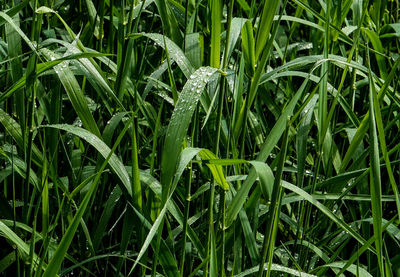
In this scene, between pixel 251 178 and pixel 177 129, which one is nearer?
pixel 177 129

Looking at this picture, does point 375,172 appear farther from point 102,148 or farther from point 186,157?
point 102,148

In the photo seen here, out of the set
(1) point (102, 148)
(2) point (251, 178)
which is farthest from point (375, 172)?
(1) point (102, 148)

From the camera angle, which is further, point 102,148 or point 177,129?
point 102,148

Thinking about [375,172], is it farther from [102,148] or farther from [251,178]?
[102,148]

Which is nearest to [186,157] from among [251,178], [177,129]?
[177,129]

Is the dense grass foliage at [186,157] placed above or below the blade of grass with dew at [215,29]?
below

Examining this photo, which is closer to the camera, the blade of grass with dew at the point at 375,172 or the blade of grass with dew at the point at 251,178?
the blade of grass with dew at the point at 375,172

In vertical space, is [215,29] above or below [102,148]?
above

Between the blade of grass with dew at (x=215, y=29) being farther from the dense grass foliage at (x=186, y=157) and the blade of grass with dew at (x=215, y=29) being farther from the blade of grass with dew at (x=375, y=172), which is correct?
the blade of grass with dew at (x=375, y=172)

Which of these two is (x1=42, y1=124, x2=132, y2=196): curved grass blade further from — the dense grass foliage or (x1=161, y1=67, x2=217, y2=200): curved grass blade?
(x1=161, y1=67, x2=217, y2=200): curved grass blade

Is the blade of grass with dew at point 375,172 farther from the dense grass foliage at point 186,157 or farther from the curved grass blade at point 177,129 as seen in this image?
the curved grass blade at point 177,129

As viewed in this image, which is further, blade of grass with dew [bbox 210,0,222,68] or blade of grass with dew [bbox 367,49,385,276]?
blade of grass with dew [bbox 210,0,222,68]

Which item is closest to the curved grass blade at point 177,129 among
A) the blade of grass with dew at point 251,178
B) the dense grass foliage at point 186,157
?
the dense grass foliage at point 186,157

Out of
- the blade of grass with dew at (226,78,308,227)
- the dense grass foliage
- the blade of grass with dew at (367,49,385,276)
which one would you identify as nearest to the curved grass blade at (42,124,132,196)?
the dense grass foliage
